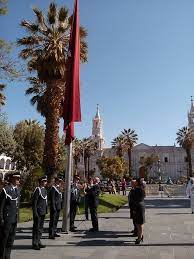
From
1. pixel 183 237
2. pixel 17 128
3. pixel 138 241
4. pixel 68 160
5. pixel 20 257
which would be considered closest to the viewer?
pixel 20 257

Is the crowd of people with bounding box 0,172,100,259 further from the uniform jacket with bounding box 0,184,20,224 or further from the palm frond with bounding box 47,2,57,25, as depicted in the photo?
the palm frond with bounding box 47,2,57,25

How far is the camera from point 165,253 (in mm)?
8234

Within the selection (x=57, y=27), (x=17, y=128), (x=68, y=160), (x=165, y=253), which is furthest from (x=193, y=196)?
(x=17, y=128)

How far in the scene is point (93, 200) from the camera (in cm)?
1187

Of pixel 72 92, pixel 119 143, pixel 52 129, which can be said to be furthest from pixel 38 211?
pixel 119 143

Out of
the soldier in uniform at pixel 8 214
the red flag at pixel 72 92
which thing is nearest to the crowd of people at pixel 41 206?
the soldier in uniform at pixel 8 214

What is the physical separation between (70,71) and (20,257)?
6.16 m

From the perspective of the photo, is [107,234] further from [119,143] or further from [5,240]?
[119,143]

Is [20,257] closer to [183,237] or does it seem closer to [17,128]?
[183,237]

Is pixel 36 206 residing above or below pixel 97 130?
below

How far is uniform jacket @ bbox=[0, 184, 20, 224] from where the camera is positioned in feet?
23.9

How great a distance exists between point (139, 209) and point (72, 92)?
4.32 m

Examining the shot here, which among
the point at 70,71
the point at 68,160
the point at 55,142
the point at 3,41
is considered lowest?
the point at 68,160

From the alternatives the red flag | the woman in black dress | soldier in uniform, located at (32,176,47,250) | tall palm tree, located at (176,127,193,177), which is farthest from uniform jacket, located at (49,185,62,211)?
tall palm tree, located at (176,127,193,177)
